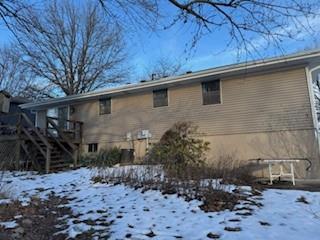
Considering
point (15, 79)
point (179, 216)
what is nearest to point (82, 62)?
point (15, 79)

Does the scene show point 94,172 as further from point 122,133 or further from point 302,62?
point 302,62

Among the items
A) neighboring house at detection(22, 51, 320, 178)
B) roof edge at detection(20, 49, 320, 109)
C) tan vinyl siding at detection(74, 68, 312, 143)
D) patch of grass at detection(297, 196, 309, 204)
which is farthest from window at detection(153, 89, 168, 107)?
patch of grass at detection(297, 196, 309, 204)

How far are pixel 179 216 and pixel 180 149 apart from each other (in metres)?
5.75

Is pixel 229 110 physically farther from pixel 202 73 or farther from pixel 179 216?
pixel 179 216

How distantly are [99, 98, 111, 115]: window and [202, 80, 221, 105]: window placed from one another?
5.32 metres

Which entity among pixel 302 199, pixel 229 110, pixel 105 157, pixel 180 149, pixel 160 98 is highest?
pixel 160 98

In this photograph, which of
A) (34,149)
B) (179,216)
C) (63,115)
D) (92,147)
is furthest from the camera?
(63,115)

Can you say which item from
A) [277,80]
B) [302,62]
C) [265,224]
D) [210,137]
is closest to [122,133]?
[210,137]

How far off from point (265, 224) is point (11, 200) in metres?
5.77

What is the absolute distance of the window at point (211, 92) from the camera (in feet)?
44.2

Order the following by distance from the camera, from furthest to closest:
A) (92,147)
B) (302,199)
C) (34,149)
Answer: (92,147)
(34,149)
(302,199)

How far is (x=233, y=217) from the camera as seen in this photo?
541 cm

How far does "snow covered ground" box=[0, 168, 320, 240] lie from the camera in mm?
4750

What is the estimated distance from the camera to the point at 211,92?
13633mm
